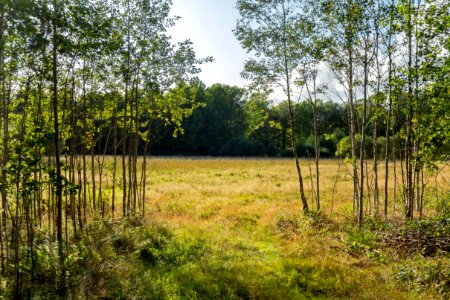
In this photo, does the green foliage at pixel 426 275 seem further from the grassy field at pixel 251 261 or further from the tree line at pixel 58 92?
the tree line at pixel 58 92

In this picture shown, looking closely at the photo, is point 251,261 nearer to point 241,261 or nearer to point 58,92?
point 241,261

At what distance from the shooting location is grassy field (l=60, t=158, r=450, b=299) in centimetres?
734

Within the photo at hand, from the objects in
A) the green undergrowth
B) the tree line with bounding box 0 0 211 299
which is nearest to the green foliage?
the green undergrowth

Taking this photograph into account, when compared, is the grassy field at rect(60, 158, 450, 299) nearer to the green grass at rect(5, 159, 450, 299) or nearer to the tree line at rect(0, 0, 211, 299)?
the green grass at rect(5, 159, 450, 299)

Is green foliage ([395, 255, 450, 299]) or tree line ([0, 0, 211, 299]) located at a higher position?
tree line ([0, 0, 211, 299])

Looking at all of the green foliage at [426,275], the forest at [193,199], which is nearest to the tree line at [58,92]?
the forest at [193,199]

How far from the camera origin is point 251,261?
29.8 feet

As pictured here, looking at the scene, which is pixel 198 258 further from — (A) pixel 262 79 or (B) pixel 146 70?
(A) pixel 262 79

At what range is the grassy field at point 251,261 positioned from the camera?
734 centimetres

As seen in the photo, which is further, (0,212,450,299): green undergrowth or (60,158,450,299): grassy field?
(60,158,450,299): grassy field

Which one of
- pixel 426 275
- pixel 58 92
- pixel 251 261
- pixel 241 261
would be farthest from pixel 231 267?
pixel 58 92

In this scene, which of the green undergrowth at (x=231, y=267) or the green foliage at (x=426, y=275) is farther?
the green foliage at (x=426, y=275)

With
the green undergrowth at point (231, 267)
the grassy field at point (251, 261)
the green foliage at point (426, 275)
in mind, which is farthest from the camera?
the grassy field at point (251, 261)

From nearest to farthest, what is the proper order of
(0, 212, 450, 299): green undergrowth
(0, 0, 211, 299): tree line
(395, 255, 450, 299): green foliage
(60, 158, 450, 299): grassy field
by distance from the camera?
(0, 0, 211, 299): tree line → (0, 212, 450, 299): green undergrowth → (395, 255, 450, 299): green foliage → (60, 158, 450, 299): grassy field
